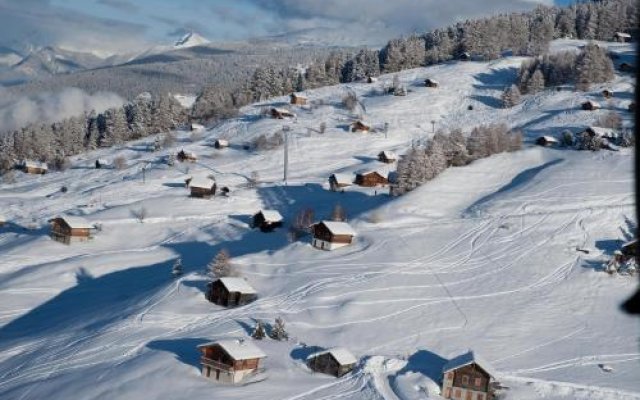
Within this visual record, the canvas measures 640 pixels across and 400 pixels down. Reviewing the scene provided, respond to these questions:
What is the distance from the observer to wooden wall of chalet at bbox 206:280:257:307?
4191 centimetres

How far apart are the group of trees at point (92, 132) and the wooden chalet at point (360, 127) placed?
1534 inches

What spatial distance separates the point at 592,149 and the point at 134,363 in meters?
56.4

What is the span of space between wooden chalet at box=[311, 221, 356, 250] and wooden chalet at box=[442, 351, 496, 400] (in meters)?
19.7

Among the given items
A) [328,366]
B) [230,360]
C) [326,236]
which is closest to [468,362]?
[328,366]

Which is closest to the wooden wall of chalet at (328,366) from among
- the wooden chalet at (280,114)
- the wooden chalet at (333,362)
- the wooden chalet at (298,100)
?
the wooden chalet at (333,362)

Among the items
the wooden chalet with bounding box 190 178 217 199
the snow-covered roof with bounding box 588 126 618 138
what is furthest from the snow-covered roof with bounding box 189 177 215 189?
the snow-covered roof with bounding box 588 126 618 138

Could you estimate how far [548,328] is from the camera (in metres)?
38.4

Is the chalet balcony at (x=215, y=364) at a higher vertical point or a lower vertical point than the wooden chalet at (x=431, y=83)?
lower

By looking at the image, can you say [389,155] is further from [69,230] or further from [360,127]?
[69,230]

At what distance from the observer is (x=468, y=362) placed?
104 feet

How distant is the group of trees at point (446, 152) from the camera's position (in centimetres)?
6556

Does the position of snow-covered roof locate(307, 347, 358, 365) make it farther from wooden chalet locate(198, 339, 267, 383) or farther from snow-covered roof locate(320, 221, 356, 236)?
snow-covered roof locate(320, 221, 356, 236)

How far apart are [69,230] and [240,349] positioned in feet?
103

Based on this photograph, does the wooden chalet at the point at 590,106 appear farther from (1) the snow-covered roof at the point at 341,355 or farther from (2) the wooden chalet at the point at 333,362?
(2) the wooden chalet at the point at 333,362
